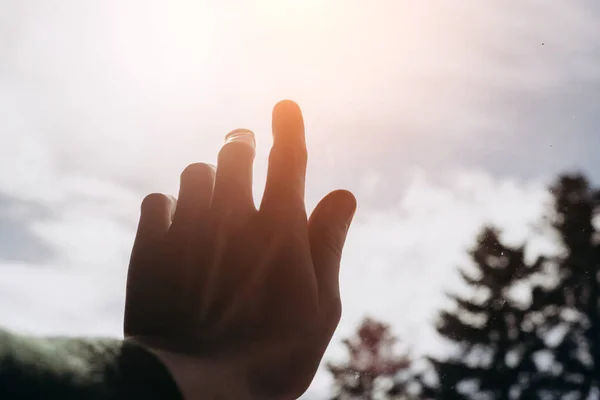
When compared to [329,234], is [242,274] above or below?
below

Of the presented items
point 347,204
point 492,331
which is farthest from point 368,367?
point 347,204

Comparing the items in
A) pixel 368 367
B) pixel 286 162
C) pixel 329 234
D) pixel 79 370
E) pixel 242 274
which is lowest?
pixel 79 370

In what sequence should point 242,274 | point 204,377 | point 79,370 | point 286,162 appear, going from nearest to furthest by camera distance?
1. point 79,370
2. point 204,377
3. point 242,274
4. point 286,162

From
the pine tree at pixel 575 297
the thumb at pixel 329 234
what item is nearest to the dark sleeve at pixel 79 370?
the thumb at pixel 329 234

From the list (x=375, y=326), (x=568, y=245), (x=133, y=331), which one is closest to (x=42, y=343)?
(x=133, y=331)

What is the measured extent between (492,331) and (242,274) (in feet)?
68.2

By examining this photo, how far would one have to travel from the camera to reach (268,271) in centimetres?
88

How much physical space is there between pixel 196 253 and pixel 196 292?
0.09 m

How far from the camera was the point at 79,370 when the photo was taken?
1.40 feet

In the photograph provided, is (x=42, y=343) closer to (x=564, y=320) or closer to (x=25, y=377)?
(x=25, y=377)

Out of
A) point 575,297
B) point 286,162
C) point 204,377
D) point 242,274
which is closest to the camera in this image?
point 204,377

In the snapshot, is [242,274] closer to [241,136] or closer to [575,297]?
[241,136]

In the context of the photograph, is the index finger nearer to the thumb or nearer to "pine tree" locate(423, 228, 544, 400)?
the thumb

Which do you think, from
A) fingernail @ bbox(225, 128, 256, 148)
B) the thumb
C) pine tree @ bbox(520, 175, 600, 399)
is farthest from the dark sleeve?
pine tree @ bbox(520, 175, 600, 399)
